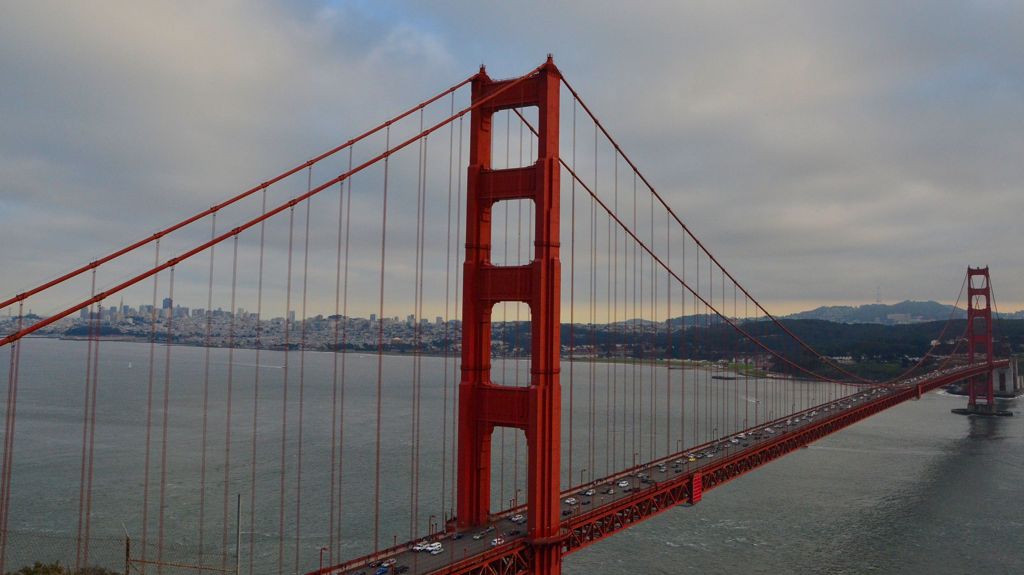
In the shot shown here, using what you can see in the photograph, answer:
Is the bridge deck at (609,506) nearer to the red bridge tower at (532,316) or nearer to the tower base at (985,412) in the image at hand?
the red bridge tower at (532,316)

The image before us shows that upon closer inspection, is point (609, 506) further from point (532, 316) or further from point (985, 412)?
point (985, 412)

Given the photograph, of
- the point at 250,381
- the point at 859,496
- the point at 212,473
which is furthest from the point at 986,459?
the point at 250,381

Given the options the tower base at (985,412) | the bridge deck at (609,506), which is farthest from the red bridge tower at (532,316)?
the tower base at (985,412)

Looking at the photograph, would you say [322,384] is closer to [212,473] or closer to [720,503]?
[212,473]

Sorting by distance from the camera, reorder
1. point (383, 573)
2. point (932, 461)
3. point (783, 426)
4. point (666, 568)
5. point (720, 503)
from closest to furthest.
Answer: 1. point (383, 573)
2. point (666, 568)
3. point (720, 503)
4. point (783, 426)
5. point (932, 461)

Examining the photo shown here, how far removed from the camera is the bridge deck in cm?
1459

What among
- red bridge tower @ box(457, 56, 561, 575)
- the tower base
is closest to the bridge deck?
red bridge tower @ box(457, 56, 561, 575)

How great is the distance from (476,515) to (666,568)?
1020 centimetres

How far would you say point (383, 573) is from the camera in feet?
46.0

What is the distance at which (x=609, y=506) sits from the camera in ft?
60.2

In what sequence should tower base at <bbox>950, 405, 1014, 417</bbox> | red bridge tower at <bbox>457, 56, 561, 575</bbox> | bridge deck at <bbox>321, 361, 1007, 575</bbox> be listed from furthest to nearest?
tower base at <bbox>950, 405, 1014, 417</bbox>
red bridge tower at <bbox>457, 56, 561, 575</bbox>
bridge deck at <bbox>321, 361, 1007, 575</bbox>

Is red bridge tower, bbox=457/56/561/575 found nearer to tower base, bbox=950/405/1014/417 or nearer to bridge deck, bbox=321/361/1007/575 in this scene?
bridge deck, bbox=321/361/1007/575

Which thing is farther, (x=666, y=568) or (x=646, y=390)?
(x=646, y=390)

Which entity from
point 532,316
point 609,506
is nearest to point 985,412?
point 609,506
